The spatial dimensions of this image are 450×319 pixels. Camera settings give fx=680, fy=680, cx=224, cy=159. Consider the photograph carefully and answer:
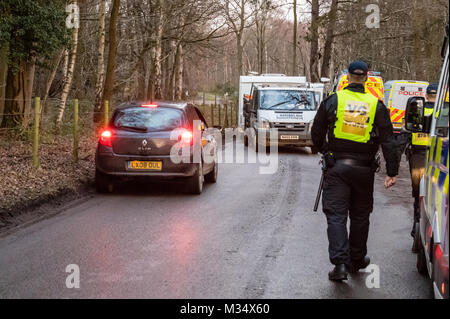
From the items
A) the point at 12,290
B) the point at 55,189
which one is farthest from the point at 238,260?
the point at 55,189

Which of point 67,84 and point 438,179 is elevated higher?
point 67,84

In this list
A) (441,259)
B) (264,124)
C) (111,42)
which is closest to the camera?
(441,259)

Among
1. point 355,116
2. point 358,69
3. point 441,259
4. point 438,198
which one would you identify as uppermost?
point 358,69

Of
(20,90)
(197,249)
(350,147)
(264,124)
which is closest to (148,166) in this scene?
(197,249)

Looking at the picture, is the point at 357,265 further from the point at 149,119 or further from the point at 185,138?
the point at 149,119

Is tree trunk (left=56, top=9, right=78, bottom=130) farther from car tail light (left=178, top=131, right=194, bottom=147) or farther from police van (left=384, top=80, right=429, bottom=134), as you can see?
police van (left=384, top=80, right=429, bottom=134)

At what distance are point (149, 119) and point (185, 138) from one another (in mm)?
736

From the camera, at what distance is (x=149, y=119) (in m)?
11.8

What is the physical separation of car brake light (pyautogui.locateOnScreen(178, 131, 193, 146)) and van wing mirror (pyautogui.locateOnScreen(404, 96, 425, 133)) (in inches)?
221

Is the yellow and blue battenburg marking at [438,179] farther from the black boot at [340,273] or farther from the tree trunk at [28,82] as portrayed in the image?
the tree trunk at [28,82]

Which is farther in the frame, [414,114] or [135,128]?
[135,128]

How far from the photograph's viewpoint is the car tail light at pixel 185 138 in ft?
38.2

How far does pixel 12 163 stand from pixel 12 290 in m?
7.64

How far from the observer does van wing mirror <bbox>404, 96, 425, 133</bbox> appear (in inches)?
257
